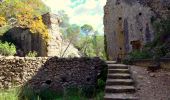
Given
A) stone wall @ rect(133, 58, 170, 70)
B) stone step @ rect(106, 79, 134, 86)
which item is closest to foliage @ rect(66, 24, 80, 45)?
stone wall @ rect(133, 58, 170, 70)

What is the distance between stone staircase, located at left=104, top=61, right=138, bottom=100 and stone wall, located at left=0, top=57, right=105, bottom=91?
2970mm

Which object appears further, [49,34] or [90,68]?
[49,34]

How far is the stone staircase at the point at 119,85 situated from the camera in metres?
7.47

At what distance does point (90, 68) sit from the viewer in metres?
14.0

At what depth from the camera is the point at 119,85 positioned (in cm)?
884

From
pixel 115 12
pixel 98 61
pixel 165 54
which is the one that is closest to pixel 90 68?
pixel 98 61

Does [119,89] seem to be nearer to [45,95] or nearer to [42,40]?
[45,95]

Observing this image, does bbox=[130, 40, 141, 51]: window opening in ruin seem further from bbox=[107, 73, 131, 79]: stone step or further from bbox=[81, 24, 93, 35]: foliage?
bbox=[81, 24, 93, 35]: foliage

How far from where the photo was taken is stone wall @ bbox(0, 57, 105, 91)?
1297cm

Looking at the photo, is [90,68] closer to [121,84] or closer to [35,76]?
[35,76]

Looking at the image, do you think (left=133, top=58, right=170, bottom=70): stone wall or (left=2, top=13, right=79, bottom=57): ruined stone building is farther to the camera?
(left=2, top=13, right=79, bottom=57): ruined stone building

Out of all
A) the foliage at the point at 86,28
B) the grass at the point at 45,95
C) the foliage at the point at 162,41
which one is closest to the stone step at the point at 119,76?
the grass at the point at 45,95

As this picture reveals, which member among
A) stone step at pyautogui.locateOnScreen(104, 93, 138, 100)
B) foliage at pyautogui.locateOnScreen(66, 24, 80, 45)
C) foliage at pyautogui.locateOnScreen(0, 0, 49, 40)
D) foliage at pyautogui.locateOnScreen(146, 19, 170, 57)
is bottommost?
stone step at pyautogui.locateOnScreen(104, 93, 138, 100)

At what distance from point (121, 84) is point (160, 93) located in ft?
5.92
